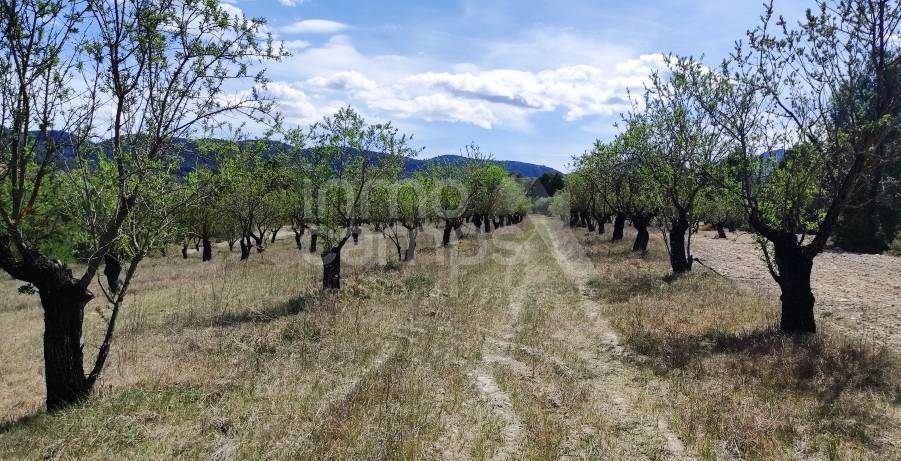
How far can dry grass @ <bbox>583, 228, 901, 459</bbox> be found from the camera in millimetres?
7588

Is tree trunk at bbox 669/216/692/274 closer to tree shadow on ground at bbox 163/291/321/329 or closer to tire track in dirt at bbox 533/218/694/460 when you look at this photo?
tire track in dirt at bbox 533/218/694/460

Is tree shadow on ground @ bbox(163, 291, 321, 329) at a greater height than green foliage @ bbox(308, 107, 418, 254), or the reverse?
green foliage @ bbox(308, 107, 418, 254)

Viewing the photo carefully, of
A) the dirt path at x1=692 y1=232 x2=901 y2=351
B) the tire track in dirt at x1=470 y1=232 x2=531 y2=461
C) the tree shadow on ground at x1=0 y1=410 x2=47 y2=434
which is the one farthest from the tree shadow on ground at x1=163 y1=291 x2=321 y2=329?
the dirt path at x1=692 y1=232 x2=901 y2=351

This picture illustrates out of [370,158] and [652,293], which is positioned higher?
[370,158]

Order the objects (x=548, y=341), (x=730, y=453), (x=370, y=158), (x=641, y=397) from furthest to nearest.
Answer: (x=370, y=158), (x=548, y=341), (x=641, y=397), (x=730, y=453)

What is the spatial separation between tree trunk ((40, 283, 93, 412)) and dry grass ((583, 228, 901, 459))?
33.2ft

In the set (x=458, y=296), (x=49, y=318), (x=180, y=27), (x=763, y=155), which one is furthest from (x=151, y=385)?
(x=763, y=155)

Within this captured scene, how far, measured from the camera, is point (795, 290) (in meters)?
13.0

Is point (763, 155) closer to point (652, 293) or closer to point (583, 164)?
point (652, 293)

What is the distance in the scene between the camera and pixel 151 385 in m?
9.71

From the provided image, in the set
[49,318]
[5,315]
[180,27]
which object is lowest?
[5,315]

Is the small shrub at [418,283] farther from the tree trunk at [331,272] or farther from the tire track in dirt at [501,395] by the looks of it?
the tire track in dirt at [501,395]

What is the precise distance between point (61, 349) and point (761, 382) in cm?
1265

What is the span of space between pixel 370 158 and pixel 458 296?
22.0ft
